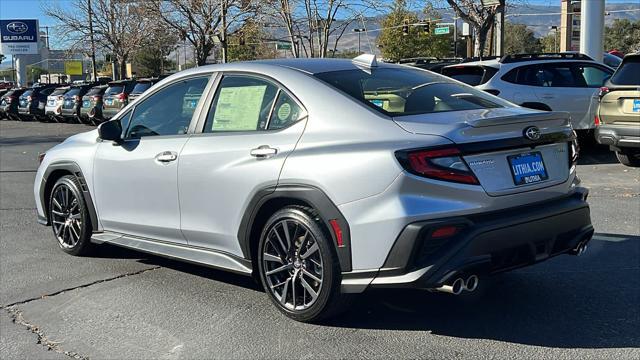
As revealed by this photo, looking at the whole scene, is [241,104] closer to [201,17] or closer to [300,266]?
[300,266]

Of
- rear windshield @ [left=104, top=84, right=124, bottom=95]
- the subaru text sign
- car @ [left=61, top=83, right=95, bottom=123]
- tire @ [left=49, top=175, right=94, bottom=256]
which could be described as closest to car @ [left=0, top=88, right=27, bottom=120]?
car @ [left=61, top=83, right=95, bottom=123]

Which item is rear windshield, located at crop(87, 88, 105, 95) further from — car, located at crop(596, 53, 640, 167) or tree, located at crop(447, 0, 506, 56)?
car, located at crop(596, 53, 640, 167)

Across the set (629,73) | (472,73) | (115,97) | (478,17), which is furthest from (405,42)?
(629,73)

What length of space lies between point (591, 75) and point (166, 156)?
9139mm

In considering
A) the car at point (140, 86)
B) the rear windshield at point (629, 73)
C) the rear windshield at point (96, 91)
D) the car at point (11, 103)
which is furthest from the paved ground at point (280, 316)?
the car at point (11, 103)

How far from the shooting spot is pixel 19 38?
244 feet

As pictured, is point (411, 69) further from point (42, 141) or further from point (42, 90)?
point (42, 90)

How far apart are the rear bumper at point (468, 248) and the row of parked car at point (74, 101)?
16020mm

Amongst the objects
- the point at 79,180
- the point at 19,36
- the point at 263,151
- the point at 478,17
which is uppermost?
the point at 19,36

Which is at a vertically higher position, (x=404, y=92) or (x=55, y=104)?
(x=404, y=92)

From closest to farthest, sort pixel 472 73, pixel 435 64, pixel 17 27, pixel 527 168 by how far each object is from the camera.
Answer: pixel 527 168
pixel 472 73
pixel 435 64
pixel 17 27

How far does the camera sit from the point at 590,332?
3.98 metres

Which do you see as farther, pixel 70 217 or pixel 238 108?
pixel 70 217

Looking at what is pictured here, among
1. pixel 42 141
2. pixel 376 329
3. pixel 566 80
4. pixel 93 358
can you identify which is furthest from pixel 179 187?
pixel 42 141
